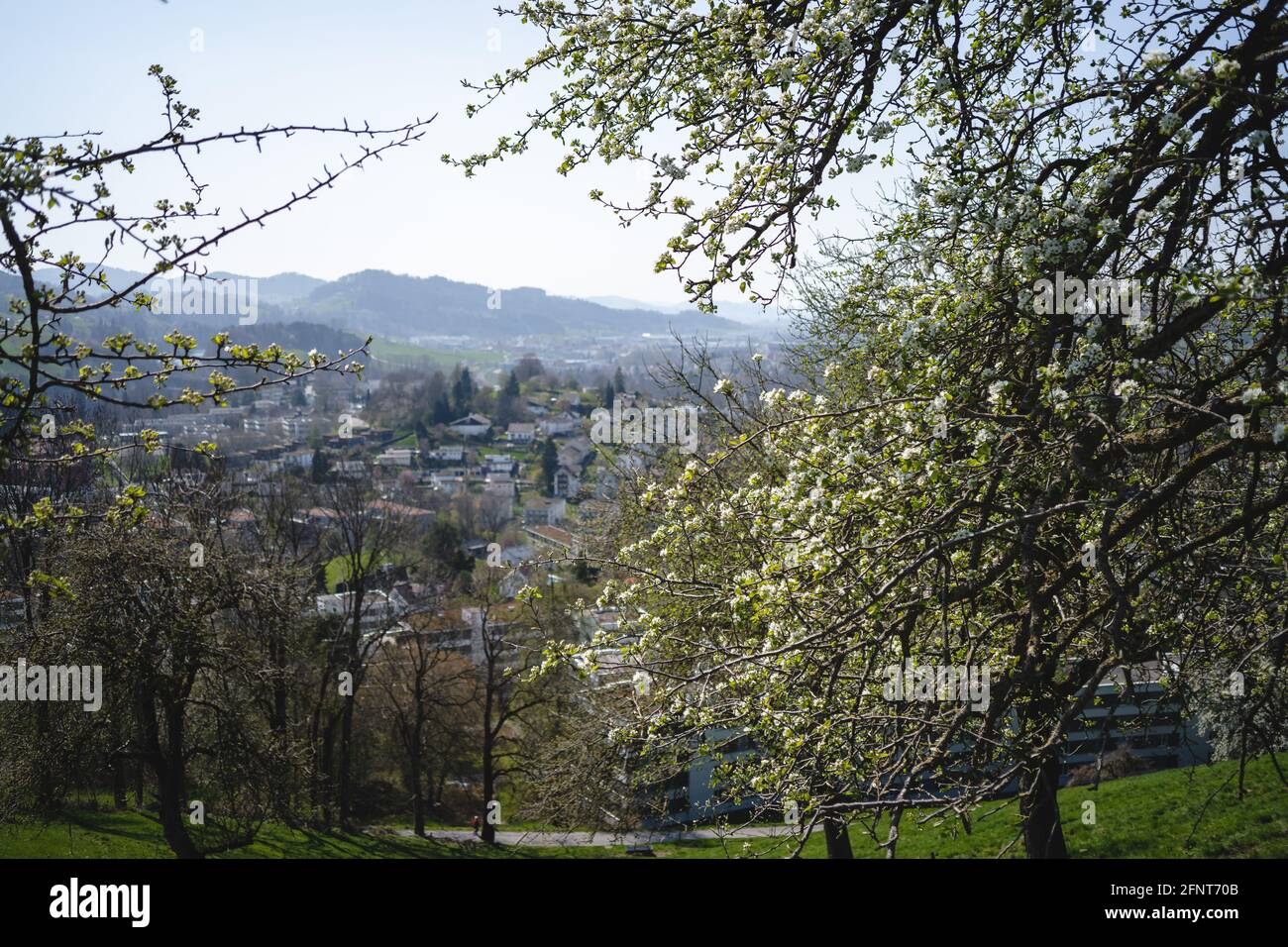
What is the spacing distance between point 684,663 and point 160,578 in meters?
9.45

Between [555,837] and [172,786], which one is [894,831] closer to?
[172,786]

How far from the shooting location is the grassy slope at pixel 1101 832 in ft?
34.3

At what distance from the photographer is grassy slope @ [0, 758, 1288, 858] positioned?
10.5 meters

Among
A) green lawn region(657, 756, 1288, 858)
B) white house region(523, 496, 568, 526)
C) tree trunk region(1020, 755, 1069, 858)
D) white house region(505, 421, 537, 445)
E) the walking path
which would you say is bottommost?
the walking path

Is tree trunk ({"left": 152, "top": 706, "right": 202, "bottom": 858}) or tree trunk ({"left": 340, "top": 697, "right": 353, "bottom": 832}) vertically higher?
tree trunk ({"left": 152, "top": 706, "right": 202, "bottom": 858})

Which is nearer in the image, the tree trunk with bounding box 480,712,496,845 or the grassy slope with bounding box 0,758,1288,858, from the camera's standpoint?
the grassy slope with bounding box 0,758,1288,858

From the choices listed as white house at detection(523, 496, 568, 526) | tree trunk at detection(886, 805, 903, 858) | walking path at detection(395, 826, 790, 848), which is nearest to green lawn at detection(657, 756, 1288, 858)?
tree trunk at detection(886, 805, 903, 858)

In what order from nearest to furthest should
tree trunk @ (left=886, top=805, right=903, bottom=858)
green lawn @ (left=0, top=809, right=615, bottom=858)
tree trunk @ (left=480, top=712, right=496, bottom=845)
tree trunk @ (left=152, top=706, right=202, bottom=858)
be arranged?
tree trunk @ (left=886, top=805, right=903, bottom=858)
tree trunk @ (left=152, top=706, right=202, bottom=858)
green lawn @ (left=0, top=809, right=615, bottom=858)
tree trunk @ (left=480, top=712, right=496, bottom=845)

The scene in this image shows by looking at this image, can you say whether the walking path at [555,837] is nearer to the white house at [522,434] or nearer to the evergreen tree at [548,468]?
the evergreen tree at [548,468]

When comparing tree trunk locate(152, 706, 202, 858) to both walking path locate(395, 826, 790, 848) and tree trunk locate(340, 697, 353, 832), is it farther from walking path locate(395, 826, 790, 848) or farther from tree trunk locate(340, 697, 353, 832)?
walking path locate(395, 826, 790, 848)

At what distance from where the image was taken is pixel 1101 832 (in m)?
12.7

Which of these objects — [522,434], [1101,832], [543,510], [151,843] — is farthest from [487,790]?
[522,434]

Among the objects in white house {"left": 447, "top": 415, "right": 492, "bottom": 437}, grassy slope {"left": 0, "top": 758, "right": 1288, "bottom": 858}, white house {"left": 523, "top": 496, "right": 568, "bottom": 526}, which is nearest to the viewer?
grassy slope {"left": 0, "top": 758, "right": 1288, "bottom": 858}

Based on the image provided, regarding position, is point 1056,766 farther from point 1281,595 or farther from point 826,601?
point 826,601
